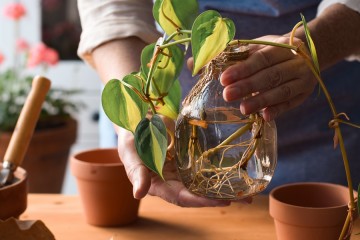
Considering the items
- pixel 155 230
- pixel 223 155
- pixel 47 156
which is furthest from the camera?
pixel 47 156

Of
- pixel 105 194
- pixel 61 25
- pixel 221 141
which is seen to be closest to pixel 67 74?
pixel 61 25

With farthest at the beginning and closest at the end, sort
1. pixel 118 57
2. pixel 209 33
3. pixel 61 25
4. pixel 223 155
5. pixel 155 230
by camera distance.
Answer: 1. pixel 61 25
2. pixel 118 57
3. pixel 155 230
4. pixel 223 155
5. pixel 209 33

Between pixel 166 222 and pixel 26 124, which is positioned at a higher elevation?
pixel 26 124

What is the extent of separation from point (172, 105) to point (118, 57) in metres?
0.26

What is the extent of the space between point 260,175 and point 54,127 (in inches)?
56.7

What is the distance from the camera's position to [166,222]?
3.10ft

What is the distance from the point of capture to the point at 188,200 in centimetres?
79

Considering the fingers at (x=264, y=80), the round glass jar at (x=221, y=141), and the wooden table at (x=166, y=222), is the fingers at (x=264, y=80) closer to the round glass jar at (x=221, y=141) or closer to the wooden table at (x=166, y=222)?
the round glass jar at (x=221, y=141)

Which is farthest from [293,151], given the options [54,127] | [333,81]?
[54,127]

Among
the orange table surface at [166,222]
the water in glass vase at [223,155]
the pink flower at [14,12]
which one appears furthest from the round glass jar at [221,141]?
the pink flower at [14,12]

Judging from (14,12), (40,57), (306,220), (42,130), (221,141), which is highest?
(221,141)

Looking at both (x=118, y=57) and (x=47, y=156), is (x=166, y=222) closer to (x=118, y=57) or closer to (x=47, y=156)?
(x=118, y=57)

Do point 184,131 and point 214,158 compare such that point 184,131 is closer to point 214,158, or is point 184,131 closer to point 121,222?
point 214,158

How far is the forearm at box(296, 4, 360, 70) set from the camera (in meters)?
0.98
